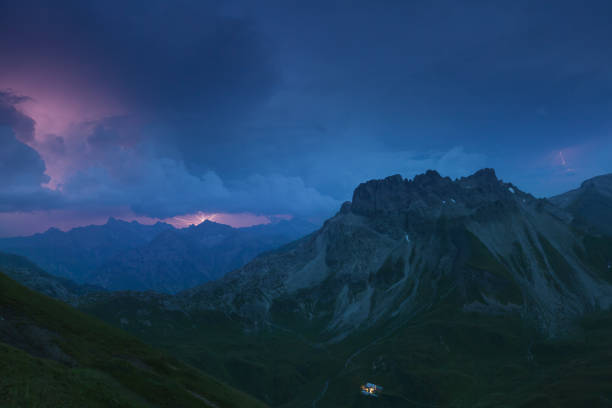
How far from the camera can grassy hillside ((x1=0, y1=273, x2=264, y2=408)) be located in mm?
39281

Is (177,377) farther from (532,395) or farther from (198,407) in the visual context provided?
(532,395)

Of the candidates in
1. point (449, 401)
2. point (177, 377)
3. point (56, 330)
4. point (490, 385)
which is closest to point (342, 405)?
point (449, 401)

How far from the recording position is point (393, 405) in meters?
190

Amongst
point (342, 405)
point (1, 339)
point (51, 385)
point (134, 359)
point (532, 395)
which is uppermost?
point (1, 339)

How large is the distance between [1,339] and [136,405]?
2342cm

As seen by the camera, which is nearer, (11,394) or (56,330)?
(11,394)

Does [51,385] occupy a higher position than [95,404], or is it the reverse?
A: [51,385]

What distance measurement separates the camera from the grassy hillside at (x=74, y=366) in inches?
1547

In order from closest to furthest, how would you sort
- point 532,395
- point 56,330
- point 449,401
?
1. point 56,330
2. point 532,395
3. point 449,401

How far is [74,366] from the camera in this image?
53.4 m

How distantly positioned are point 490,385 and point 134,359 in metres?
200

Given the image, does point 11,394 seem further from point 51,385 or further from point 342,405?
point 342,405

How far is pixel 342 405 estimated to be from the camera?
195375mm

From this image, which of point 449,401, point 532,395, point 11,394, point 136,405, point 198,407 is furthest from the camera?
point 449,401
